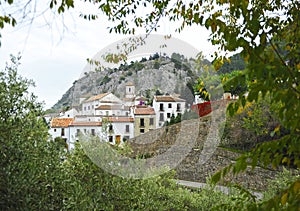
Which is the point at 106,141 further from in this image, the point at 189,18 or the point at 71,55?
the point at 189,18

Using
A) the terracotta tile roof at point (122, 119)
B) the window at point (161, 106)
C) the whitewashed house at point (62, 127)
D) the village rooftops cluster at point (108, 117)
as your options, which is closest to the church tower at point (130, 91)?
the village rooftops cluster at point (108, 117)

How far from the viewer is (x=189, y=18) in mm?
2910

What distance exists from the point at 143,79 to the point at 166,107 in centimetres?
71

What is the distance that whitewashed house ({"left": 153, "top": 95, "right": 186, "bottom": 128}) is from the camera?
5586 millimetres

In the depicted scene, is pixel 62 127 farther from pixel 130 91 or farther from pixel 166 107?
pixel 166 107

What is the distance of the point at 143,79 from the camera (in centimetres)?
529

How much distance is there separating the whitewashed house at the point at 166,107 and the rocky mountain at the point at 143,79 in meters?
0.13

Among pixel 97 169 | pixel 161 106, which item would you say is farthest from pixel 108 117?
pixel 161 106

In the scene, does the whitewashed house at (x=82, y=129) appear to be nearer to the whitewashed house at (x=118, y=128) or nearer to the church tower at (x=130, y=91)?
the whitewashed house at (x=118, y=128)

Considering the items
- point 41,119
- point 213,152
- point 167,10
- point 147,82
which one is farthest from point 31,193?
point 213,152

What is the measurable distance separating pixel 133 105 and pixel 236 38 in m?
4.25

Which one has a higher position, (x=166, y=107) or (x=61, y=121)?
(x=166, y=107)

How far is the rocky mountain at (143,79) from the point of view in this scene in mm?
4906

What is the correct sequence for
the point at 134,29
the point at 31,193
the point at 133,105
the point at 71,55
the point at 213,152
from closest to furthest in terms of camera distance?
the point at 134,29 < the point at 31,193 < the point at 71,55 < the point at 133,105 < the point at 213,152
